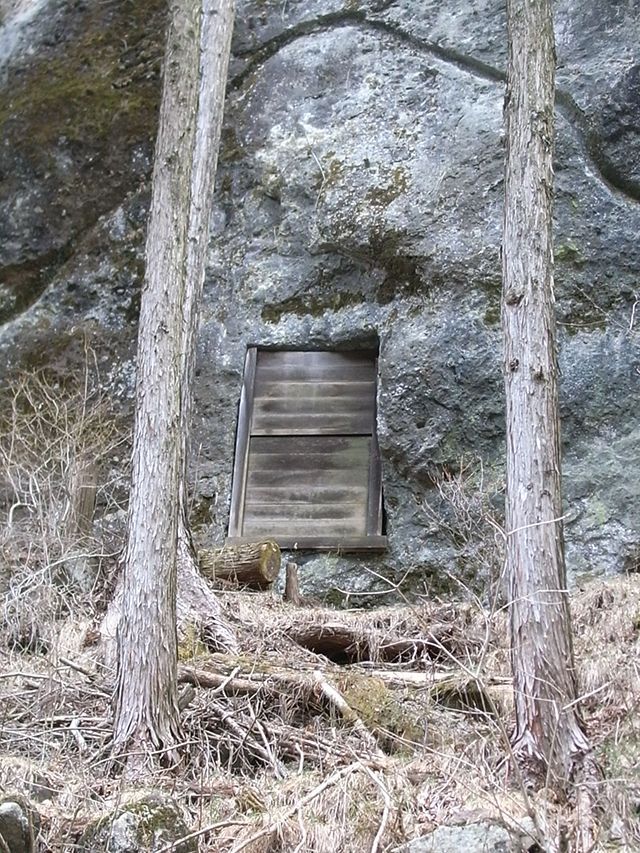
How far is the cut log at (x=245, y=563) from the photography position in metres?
9.10

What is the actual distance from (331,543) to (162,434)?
397 cm

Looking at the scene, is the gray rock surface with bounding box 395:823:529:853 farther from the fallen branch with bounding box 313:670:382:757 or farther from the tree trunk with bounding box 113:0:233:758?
the tree trunk with bounding box 113:0:233:758

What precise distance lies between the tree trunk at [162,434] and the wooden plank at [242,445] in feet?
7.62

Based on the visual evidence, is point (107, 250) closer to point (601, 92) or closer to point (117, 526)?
point (117, 526)

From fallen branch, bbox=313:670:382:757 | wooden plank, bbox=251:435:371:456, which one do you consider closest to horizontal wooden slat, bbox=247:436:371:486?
wooden plank, bbox=251:435:371:456

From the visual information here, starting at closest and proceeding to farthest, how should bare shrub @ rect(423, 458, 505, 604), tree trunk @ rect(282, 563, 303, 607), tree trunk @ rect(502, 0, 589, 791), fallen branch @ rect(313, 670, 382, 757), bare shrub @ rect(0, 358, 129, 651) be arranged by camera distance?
tree trunk @ rect(502, 0, 589, 791) < fallen branch @ rect(313, 670, 382, 757) < bare shrub @ rect(0, 358, 129, 651) < bare shrub @ rect(423, 458, 505, 604) < tree trunk @ rect(282, 563, 303, 607)

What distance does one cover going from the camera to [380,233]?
451 inches

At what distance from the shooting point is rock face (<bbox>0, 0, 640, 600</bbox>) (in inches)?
415

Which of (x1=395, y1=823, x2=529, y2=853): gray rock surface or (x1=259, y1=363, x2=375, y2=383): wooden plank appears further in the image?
(x1=259, y1=363, x2=375, y2=383): wooden plank

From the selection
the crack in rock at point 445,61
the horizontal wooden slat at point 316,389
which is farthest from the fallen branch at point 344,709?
the crack in rock at point 445,61

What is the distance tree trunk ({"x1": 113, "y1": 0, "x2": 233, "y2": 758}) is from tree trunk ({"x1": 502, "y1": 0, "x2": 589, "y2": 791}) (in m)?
1.95

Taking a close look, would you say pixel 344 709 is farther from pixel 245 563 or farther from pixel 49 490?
pixel 49 490

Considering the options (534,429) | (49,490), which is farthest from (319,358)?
(534,429)

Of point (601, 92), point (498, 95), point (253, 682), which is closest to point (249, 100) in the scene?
point (498, 95)
